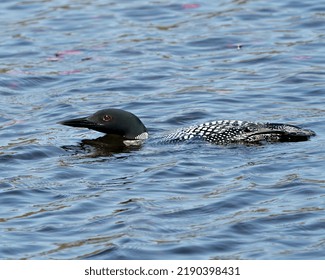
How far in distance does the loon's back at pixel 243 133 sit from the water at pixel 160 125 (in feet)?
0.39

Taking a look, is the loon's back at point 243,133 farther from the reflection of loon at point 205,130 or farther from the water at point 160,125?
the water at point 160,125

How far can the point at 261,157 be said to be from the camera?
9.50m

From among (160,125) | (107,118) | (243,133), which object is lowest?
(160,125)

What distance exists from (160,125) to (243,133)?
129 cm

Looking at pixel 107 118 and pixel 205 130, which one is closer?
pixel 205 130

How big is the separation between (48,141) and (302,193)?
2.95 meters

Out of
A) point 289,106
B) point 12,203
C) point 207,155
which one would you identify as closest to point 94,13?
point 289,106

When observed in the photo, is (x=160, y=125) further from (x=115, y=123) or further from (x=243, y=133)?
(x=243, y=133)

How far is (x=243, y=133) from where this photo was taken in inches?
392

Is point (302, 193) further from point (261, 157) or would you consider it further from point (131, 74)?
point (131, 74)

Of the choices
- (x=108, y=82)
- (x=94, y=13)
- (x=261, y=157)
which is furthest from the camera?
(x=94, y=13)

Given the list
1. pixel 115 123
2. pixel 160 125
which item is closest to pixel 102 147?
pixel 115 123

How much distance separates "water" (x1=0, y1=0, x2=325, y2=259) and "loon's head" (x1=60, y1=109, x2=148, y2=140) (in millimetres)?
203

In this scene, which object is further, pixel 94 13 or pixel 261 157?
pixel 94 13
